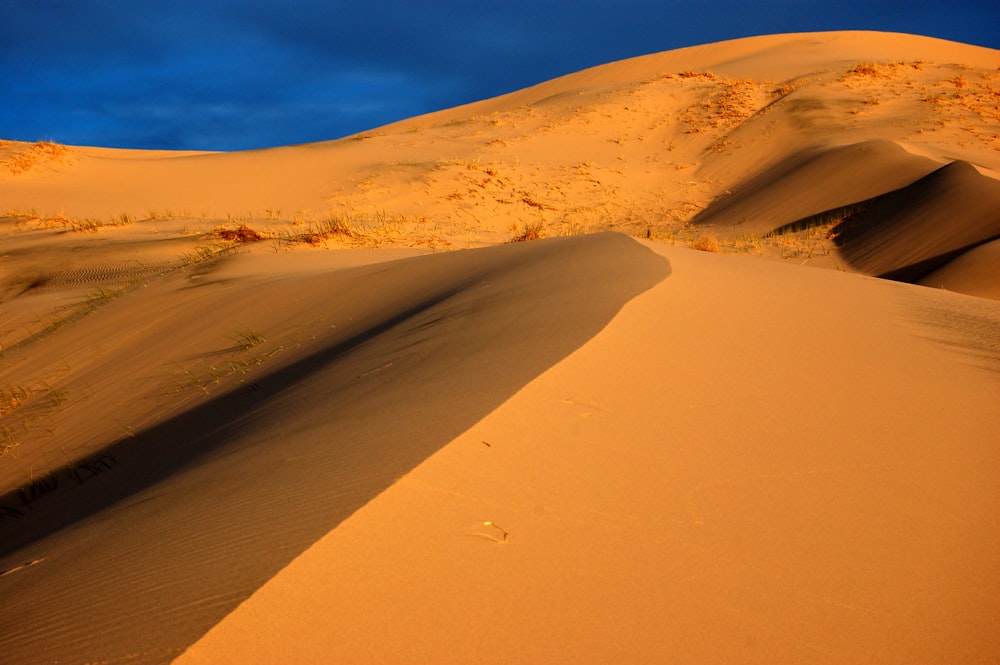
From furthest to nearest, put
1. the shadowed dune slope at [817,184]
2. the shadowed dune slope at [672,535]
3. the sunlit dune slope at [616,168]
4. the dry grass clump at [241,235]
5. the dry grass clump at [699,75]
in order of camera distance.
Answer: the dry grass clump at [699,75] < the sunlit dune slope at [616,168] < the shadowed dune slope at [817,184] < the dry grass clump at [241,235] < the shadowed dune slope at [672,535]

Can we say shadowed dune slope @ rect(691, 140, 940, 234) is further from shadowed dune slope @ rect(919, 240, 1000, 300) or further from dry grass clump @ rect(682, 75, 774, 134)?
dry grass clump @ rect(682, 75, 774, 134)

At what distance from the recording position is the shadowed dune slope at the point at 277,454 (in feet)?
5.69

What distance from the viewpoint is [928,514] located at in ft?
6.82

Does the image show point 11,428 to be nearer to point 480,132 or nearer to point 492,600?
point 492,600

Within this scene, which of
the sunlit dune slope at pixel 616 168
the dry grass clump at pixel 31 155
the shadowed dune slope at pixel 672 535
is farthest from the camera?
the dry grass clump at pixel 31 155

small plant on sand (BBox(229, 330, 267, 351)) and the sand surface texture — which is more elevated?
small plant on sand (BBox(229, 330, 267, 351))

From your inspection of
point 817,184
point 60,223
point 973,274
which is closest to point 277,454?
point 973,274

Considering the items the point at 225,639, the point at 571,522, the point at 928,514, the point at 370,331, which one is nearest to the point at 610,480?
the point at 571,522

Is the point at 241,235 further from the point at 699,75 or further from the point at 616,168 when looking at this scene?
the point at 699,75

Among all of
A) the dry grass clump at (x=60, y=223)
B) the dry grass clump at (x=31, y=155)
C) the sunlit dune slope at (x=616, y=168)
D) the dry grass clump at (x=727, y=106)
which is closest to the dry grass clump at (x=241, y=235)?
the sunlit dune slope at (x=616, y=168)

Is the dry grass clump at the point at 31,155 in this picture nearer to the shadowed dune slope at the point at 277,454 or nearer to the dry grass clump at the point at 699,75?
the shadowed dune slope at the point at 277,454

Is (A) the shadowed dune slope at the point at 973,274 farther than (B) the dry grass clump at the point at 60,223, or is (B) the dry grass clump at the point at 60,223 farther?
(B) the dry grass clump at the point at 60,223

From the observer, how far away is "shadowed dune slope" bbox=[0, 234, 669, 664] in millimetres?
1734

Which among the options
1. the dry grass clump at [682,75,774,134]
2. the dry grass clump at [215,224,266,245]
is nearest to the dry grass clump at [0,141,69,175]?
the dry grass clump at [215,224,266,245]
